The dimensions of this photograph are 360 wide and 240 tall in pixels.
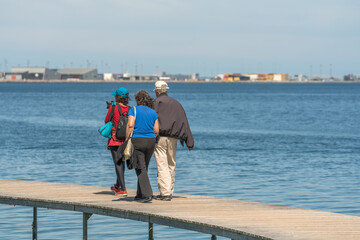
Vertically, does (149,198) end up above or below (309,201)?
above

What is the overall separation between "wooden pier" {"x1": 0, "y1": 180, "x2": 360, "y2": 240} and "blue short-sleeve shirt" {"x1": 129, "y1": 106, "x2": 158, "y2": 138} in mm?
1366

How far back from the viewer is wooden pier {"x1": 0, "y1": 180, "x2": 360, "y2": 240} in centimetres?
1052

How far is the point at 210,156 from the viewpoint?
111 ft

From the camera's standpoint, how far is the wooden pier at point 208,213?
1052 cm

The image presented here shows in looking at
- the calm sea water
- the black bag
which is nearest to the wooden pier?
the black bag

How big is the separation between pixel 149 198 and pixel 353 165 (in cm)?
1906

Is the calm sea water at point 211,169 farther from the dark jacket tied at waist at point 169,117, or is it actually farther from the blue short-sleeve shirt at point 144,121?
the blue short-sleeve shirt at point 144,121

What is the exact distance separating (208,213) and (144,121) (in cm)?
200

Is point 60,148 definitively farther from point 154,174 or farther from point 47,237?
point 47,237

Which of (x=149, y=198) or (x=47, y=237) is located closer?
(x=149, y=198)

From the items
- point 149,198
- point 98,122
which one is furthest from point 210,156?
point 98,122

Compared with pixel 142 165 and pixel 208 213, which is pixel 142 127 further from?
pixel 208 213

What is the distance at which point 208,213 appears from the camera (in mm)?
12062

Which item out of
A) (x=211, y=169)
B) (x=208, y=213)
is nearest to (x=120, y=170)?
(x=208, y=213)
